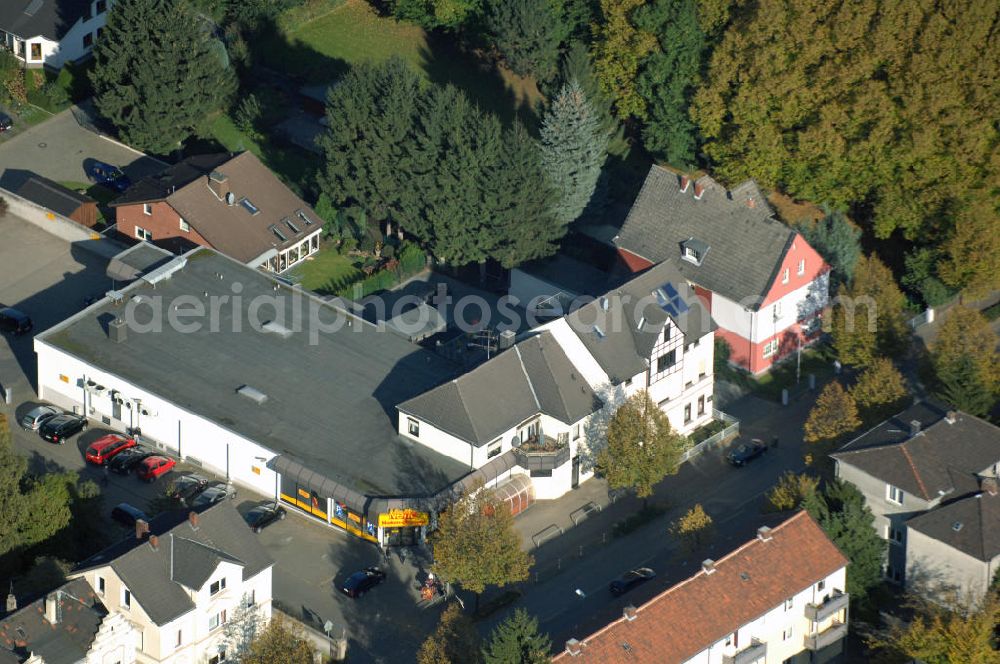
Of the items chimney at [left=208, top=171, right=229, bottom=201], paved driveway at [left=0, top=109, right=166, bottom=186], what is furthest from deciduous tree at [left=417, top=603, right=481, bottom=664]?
paved driveway at [left=0, top=109, right=166, bottom=186]

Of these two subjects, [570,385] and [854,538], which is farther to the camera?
[570,385]

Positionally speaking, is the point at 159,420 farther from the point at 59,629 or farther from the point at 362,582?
the point at 59,629

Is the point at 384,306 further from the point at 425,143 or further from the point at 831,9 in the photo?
the point at 831,9

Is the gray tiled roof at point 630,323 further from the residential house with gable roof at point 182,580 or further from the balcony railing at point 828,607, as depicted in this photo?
the residential house with gable roof at point 182,580

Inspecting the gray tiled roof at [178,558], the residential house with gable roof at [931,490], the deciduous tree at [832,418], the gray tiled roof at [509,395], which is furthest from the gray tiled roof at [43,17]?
the residential house with gable roof at [931,490]

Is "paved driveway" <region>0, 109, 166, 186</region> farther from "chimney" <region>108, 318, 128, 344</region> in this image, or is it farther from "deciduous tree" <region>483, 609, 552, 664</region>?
"deciduous tree" <region>483, 609, 552, 664</region>

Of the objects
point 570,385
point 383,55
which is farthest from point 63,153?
point 570,385
